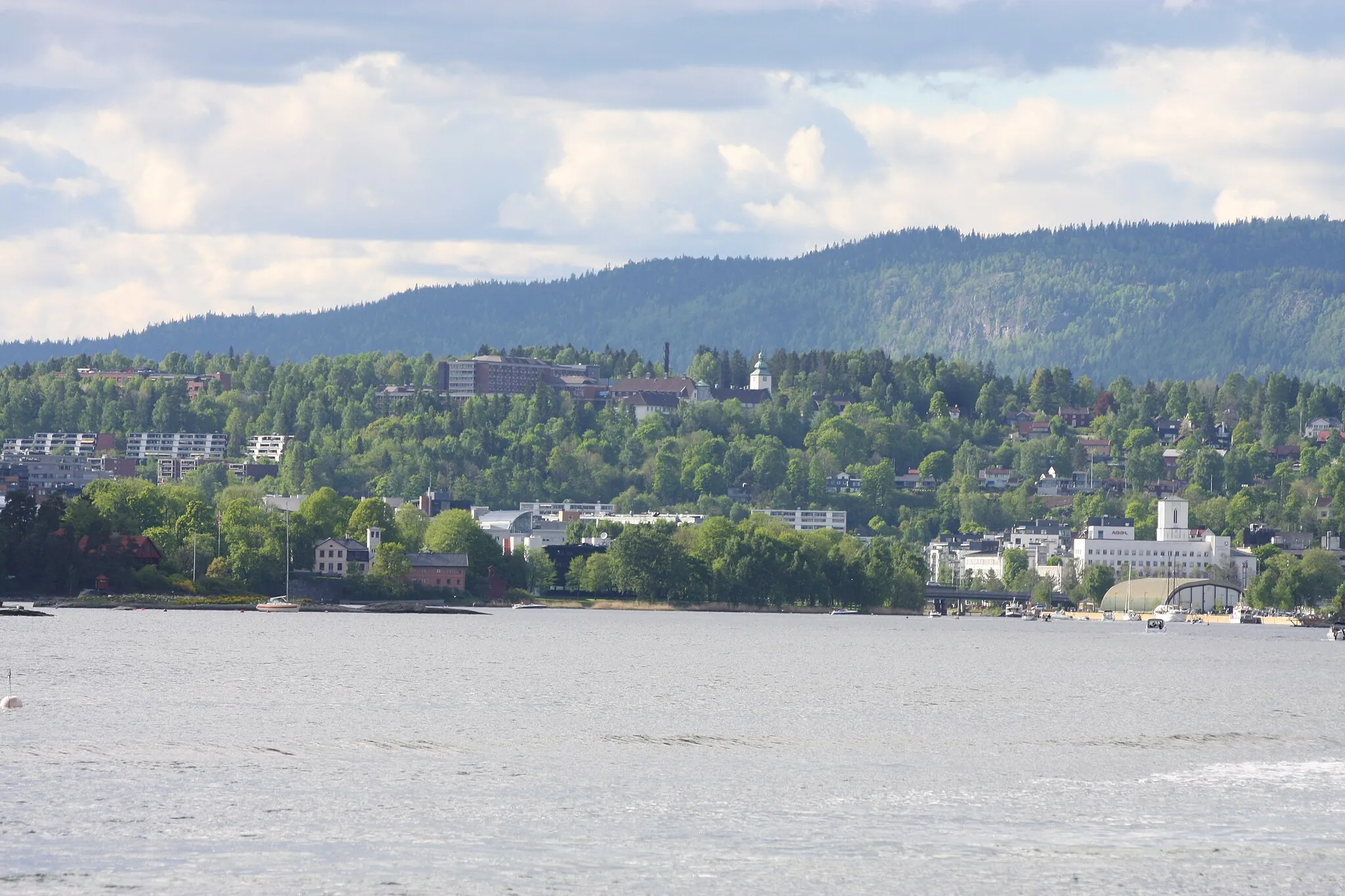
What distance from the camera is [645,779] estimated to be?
162 ft

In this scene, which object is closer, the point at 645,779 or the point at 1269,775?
the point at 645,779

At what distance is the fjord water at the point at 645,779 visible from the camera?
3759cm

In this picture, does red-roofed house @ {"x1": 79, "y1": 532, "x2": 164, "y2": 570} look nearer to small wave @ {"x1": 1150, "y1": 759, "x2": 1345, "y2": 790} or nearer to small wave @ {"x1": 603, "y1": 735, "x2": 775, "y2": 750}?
small wave @ {"x1": 603, "y1": 735, "x2": 775, "y2": 750}

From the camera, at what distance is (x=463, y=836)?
4044 centimetres

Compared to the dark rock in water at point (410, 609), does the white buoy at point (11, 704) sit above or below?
above

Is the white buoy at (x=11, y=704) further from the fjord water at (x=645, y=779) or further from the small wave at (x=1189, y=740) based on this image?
the small wave at (x=1189, y=740)

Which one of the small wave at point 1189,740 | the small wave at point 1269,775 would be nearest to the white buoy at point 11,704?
the small wave at point 1189,740

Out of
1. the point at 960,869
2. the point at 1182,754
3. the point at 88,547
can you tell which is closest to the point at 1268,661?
the point at 1182,754

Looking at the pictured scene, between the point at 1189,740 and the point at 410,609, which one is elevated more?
the point at 1189,740

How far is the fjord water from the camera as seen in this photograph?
37594 mm

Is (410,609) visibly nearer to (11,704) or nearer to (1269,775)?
(11,704)

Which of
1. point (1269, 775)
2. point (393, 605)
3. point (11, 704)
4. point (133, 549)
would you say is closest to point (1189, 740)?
point (1269, 775)

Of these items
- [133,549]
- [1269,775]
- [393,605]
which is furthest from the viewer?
[393,605]

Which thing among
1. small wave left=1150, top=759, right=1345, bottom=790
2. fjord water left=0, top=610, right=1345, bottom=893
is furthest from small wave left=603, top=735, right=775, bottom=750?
small wave left=1150, top=759, right=1345, bottom=790
